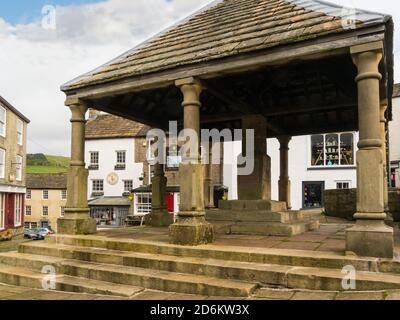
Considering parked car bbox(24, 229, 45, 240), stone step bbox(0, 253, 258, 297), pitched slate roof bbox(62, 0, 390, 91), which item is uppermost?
pitched slate roof bbox(62, 0, 390, 91)

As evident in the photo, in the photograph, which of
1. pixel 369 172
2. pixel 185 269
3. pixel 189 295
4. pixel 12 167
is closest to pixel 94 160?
pixel 12 167

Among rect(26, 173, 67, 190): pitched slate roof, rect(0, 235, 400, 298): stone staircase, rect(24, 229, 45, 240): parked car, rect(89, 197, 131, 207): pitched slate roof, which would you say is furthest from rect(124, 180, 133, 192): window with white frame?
rect(0, 235, 400, 298): stone staircase

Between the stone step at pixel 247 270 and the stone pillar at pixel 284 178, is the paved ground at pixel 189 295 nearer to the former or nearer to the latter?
the stone step at pixel 247 270

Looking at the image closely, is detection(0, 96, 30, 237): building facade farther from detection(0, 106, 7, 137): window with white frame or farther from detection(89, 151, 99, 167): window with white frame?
detection(89, 151, 99, 167): window with white frame

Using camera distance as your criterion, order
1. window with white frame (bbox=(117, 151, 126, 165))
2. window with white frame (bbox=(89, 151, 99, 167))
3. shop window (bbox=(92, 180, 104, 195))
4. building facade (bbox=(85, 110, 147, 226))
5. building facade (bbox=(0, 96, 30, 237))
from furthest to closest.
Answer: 1. window with white frame (bbox=(89, 151, 99, 167))
2. shop window (bbox=(92, 180, 104, 195))
3. window with white frame (bbox=(117, 151, 126, 165))
4. building facade (bbox=(85, 110, 147, 226))
5. building facade (bbox=(0, 96, 30, 237))

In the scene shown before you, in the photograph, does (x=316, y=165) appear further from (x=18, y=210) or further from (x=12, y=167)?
(x=18, y=210)

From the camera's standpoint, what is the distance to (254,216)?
8734 mm

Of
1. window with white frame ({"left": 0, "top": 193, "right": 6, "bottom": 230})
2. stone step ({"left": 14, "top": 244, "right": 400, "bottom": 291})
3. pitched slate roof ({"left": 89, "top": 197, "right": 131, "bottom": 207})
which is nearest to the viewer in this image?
stone step ({"left": 14, "top": 244, "right": 400, "bottom": 291})

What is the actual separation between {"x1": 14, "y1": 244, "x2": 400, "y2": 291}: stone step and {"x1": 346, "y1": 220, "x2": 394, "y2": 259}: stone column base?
40 centimetres

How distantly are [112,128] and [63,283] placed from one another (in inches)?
1167

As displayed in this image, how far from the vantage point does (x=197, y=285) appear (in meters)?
5.00

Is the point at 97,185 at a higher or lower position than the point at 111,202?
higher

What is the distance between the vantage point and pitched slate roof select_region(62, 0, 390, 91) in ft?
20.0

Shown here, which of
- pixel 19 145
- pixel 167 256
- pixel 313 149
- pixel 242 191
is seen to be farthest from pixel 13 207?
pixel 167 256
